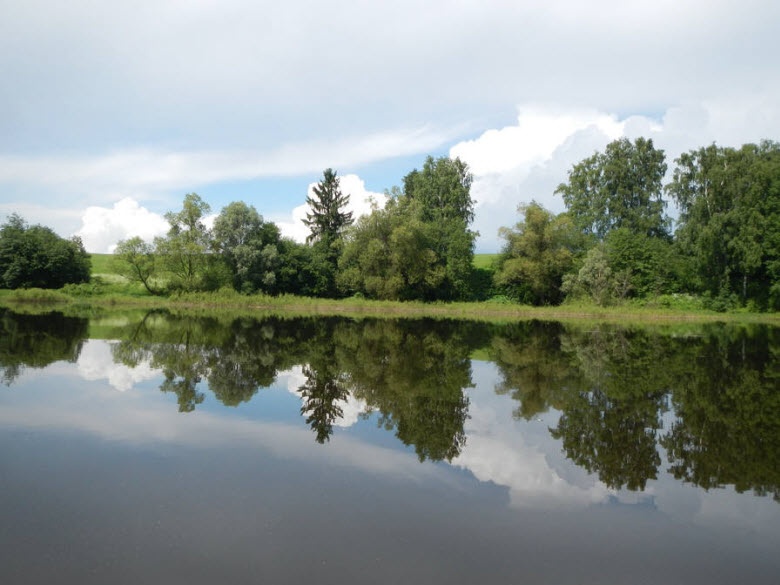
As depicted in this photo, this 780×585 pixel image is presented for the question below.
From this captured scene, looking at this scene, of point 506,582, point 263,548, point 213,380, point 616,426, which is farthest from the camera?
point 213,380

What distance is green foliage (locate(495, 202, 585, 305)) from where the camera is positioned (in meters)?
49.2

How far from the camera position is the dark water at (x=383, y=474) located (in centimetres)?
482

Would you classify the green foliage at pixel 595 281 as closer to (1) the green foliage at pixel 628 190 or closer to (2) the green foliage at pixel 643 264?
(2) the green foliage at pixel 643 264

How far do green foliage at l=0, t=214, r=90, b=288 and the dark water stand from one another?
1942 inches

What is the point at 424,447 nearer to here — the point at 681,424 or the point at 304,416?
the point at 304,416

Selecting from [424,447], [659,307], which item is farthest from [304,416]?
[659,307]

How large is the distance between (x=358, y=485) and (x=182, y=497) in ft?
6.83

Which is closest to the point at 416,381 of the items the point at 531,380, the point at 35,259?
the point at 531,380

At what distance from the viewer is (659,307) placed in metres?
46.3

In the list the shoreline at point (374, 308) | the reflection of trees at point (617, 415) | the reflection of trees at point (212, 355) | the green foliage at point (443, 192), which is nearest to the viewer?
the reflection of trees at point (617, 415)

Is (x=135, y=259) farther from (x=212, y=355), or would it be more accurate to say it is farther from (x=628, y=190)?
(x=628, y=190)

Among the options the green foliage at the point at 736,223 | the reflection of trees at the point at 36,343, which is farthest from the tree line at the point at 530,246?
the reflection of trees at the point at 36,343

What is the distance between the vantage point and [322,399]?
1152 cm

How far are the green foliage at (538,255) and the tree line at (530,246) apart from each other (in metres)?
0.14
